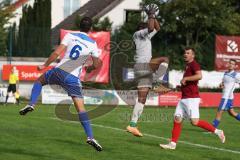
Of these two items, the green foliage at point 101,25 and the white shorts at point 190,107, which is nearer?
the white shorts at point 190,107

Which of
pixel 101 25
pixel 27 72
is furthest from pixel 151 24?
pixel 101 25

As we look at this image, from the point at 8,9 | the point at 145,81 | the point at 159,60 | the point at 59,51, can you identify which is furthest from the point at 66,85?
the point at 8,9

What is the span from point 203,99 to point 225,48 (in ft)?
18.0

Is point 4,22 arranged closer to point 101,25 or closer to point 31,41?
point 31,41

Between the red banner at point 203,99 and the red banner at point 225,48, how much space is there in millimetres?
3794

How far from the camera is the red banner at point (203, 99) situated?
3572 cm

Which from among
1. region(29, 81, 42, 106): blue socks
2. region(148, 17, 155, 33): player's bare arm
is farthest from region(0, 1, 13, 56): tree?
region(29, 81, 42, 106): blue socks

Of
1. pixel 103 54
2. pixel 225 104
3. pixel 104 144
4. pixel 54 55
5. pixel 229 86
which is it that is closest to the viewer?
pixel 54 55

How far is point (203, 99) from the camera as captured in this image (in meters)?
36.9

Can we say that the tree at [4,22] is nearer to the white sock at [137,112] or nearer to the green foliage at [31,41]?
the green foliage at [31,41]

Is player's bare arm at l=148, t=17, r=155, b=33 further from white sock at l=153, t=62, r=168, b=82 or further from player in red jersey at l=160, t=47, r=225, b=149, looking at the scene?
white sock at l=153, t=62, r=168, b=82

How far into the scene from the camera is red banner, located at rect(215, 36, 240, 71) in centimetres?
4080

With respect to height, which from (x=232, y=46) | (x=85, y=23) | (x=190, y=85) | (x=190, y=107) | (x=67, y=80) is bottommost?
(x=232, y=46)

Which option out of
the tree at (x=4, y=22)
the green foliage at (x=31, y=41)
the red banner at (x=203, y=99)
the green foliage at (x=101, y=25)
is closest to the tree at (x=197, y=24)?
the green foliage at (x=101, y=25)
